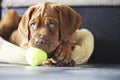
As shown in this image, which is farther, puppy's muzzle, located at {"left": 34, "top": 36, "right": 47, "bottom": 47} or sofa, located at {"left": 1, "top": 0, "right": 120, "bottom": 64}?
sofa, located at {"left": 1, "top": 0, "right": 120, "bottom": 64}

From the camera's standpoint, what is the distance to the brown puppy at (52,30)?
1150 mm

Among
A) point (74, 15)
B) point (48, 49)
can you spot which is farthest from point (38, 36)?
point (74, 15)

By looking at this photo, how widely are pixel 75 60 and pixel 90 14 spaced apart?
360 mm

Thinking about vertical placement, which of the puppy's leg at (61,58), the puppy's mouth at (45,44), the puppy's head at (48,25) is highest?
the puppy's head at (48,25)

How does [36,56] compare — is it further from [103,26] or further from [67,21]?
[103,26]

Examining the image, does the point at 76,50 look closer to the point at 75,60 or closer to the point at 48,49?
the point at 75,60

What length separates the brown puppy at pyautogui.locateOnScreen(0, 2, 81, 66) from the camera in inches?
45.3

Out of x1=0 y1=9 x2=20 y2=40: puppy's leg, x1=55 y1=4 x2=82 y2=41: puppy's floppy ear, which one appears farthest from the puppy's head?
x1=0 y1=9 x2=20 y2=40: puppy's leg

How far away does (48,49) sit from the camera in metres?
1.15

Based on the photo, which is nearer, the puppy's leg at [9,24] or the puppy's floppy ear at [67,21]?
the puppy's floppy ear at [67,21]

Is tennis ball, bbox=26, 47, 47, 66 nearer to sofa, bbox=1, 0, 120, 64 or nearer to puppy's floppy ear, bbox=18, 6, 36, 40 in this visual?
puppy's floppy ear, bbox=18, 6, 36, 40

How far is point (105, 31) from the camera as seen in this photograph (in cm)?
154

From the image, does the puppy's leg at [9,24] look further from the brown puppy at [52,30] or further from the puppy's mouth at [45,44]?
the puppy's mouth at [45,44]

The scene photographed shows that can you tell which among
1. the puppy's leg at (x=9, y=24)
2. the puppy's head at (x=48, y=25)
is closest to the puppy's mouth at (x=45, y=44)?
the puppy's head at (x=48, y=25)
